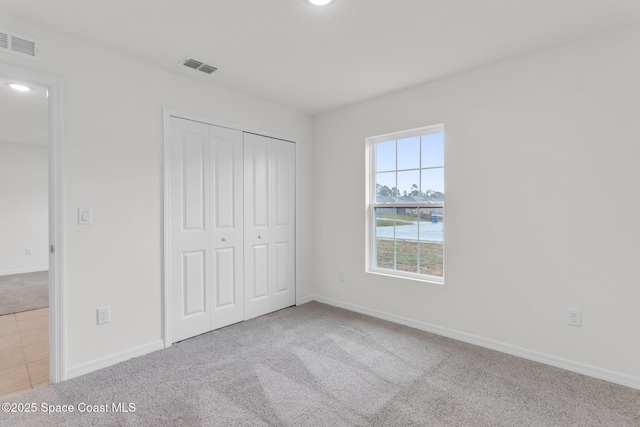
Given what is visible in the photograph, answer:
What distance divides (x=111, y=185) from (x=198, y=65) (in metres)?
1.20

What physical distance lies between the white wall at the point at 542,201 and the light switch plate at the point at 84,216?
9.07 feet

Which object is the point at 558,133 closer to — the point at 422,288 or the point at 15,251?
the point at 422,288

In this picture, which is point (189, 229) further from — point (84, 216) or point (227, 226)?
point (84, 216)

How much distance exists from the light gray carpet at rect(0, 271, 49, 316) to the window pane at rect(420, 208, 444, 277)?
4.58m

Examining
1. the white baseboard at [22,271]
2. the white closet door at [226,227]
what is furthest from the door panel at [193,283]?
the white baseboard at [22,271]

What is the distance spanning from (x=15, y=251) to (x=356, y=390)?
7.01 m

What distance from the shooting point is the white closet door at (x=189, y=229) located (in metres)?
2.84

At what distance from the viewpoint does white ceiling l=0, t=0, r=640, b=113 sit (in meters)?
1.94

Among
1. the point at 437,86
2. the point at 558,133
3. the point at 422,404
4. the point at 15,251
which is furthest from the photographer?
the point at 15,251

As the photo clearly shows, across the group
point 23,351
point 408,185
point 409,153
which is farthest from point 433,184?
point 23,351

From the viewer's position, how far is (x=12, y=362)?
2.51 meters

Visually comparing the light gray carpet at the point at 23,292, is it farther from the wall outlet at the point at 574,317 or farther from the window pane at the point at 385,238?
the wall outlet at the point at 574,317

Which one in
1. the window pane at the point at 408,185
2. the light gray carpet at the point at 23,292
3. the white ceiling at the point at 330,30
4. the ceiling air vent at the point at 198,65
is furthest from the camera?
the light gray carpet at the point at 23,292

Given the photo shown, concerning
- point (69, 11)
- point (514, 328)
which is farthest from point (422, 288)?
point (69, 11)
